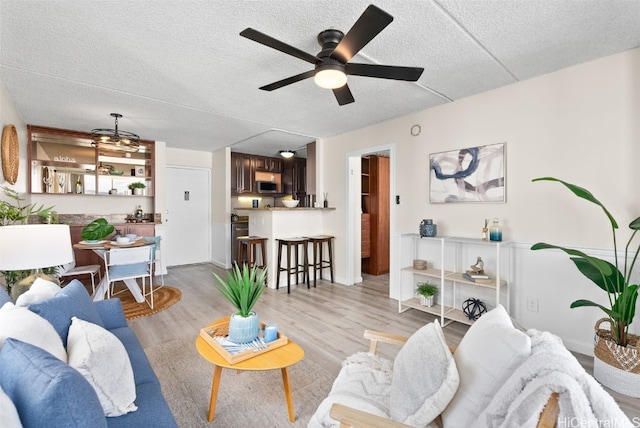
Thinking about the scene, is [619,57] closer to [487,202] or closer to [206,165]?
[487,202]

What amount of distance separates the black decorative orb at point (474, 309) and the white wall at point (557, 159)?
33cm

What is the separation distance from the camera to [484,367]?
107 centimetres

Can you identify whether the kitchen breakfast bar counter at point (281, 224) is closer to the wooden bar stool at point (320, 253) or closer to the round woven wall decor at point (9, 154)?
the wooden bar stool at point (320, 253)

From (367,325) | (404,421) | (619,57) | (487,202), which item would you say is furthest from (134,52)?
(619,57)

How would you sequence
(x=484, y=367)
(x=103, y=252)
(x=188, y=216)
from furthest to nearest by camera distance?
(x=188, y=216), (x=103, y=252), (x=484, y=367)

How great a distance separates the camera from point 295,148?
6043mm

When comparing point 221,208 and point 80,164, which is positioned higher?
point 80,164

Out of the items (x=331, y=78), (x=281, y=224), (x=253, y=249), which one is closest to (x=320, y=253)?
(x=281, y=224)

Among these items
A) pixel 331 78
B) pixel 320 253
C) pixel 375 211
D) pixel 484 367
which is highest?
pixel 331 78

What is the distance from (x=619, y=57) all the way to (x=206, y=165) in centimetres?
628

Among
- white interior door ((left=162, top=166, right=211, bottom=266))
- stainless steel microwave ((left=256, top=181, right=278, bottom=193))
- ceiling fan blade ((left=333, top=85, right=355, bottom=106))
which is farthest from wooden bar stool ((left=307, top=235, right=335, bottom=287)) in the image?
white interior door ((left=162, top=166, right=211, bottom=266))

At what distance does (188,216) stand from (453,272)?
5166mm

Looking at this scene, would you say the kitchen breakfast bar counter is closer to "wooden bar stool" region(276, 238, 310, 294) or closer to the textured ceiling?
"wooden bar stool" region(276, 238, 310, 294)

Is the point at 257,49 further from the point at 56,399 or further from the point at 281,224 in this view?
the point at 281,224
